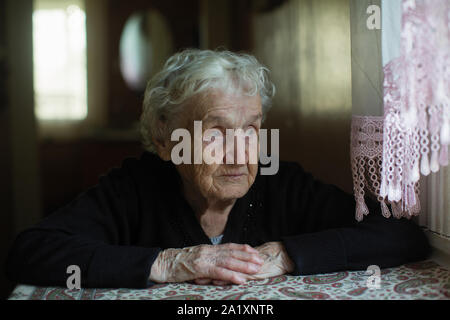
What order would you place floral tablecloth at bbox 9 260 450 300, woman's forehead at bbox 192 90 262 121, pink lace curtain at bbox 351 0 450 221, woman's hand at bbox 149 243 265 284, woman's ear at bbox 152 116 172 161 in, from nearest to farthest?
pink lace curtain at bbox 351 0 450 221
floral tablecloth at bbox 9 260 450 300
woman's hand at bbox 149 243 265 284
woman's forehead at bbox 192 90 262 121
woman's ear at bbox 152 116 172 161

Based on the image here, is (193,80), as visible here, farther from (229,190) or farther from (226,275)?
(226,275)

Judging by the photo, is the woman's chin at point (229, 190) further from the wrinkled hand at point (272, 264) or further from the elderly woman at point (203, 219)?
the wrinkled hand at point (272, 264)

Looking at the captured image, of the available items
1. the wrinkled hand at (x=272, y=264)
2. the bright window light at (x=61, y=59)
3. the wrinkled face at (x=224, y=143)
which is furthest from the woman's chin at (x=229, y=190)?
the bright window light at (x=61, y=59)

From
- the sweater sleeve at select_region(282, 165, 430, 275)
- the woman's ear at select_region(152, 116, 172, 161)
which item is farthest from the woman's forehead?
the sweater sleeve at select_region(282, 165, 430, 275)

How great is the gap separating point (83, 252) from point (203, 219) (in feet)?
1.47

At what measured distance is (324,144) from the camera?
216cm

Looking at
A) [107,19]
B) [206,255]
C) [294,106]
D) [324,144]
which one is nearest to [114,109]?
[107,19]

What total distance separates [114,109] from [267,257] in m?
3.75

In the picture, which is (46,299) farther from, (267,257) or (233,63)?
(233,63)

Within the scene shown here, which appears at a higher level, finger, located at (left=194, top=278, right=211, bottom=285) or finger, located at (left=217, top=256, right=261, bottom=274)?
finger, located at (left=217, top=256, right=261, bottom=274)

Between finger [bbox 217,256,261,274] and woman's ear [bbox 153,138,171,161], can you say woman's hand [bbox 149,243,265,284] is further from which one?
woman's ear [bbox 153,138,171,161]

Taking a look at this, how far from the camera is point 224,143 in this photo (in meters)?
1.48

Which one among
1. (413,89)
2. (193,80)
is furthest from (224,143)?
(413,89)

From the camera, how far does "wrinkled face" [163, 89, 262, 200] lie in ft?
4.84
